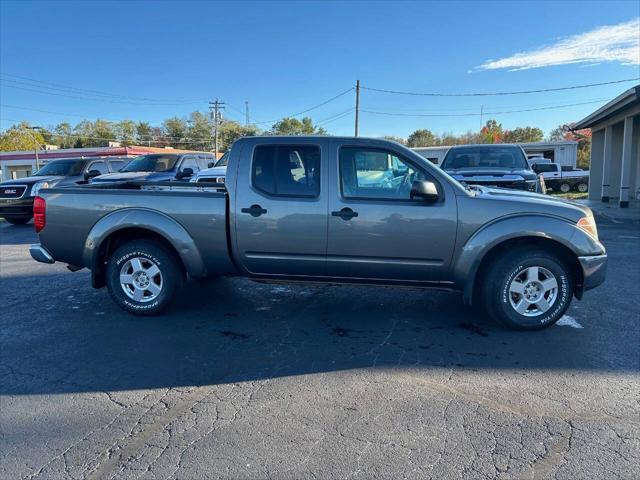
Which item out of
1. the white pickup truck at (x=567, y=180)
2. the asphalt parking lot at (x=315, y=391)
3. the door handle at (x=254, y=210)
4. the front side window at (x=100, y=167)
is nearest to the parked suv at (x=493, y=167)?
the asphalt parking lot at (x=315, y=391)

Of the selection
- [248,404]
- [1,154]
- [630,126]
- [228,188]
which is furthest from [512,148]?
[1,154]

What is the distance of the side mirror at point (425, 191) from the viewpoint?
4.45m

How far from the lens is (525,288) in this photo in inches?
182

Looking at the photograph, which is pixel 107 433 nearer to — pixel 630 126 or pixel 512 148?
pixel 512 148

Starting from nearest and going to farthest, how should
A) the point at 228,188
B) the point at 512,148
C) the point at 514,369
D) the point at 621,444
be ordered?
the point at 621,444, the point at 514,369, the point at 228,188, the point at 512,148

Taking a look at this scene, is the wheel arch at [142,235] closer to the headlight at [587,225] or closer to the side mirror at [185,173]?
the headlight at [587,225]

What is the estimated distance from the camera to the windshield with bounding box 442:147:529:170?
1034 cm

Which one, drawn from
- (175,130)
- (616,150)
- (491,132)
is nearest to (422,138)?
(491,132)

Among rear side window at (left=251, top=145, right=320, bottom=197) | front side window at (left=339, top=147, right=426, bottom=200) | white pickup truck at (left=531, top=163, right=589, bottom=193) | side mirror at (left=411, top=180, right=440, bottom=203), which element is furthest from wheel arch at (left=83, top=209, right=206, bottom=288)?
white pickup truck at (left=531, top=163, right=589, bottom=193)

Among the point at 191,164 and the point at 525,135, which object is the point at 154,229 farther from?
the point at 525,135

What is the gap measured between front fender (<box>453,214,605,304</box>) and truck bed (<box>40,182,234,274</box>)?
8.08 ft

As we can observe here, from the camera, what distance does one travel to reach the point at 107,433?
9.92ft

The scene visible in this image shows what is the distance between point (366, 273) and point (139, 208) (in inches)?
96.5

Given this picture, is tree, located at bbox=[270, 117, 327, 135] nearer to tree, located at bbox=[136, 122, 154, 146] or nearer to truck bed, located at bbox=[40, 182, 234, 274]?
tree, located at bbox=[136, 122, 154, 146]
